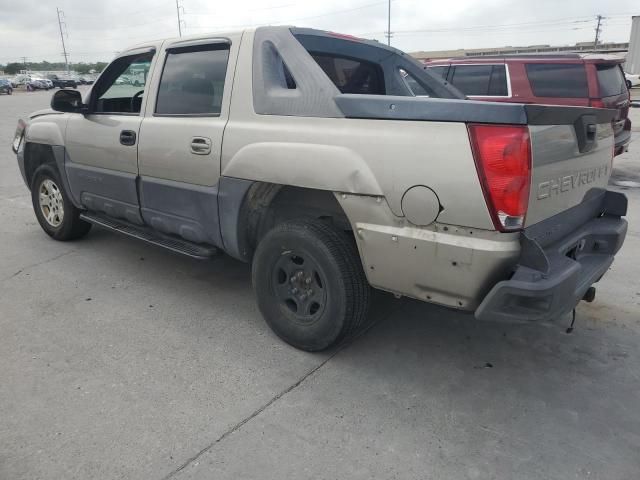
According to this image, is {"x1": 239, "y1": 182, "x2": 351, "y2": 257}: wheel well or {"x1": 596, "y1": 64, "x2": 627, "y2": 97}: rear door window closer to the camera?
{"x1": 239, "y1": 182, "x2": 351, "y2": 257}: wheel well

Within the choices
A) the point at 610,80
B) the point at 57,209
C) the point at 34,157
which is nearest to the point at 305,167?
the point at 57,209

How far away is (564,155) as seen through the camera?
7.98 feet

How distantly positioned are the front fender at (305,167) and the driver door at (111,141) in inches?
47.9

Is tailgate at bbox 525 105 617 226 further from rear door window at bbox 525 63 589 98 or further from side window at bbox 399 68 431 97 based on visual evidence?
rear door window at bbox 525 63 589 98

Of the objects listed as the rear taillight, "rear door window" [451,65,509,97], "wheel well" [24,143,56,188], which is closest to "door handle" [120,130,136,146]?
"wheel well" [24,143,56,188]

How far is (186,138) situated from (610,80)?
668cm

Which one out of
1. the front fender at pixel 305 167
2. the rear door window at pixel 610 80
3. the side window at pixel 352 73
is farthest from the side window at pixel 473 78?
Result: the front fender at pixel 305 167

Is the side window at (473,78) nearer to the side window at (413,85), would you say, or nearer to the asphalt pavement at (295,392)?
the side window at (413,85)

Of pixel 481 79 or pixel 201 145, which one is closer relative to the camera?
pixel 201 145

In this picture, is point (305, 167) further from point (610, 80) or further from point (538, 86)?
point (610, 80)

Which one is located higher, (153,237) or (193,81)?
(193,81)

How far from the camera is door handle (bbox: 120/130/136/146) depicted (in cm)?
375

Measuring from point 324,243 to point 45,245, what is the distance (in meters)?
3.71

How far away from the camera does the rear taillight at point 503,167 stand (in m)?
2.12
